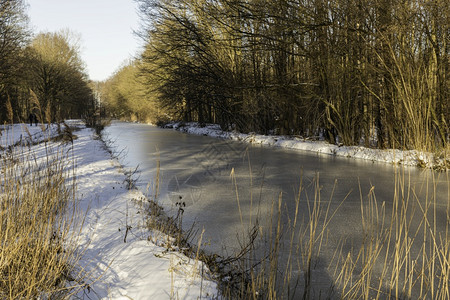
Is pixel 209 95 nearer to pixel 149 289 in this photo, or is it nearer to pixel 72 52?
pixel 149 289

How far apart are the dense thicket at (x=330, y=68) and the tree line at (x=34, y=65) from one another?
774 centimetres

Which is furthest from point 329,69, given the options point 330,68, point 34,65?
point 34,65

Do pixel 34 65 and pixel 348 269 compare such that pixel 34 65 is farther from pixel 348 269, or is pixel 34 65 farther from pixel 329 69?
pixel 348 269

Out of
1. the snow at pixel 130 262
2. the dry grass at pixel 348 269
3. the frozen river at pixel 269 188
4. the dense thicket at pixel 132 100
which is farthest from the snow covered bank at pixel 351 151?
the dense thicket at pixel 132 100

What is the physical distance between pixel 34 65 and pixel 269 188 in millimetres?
28360

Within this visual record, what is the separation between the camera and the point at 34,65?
2845 centimetres

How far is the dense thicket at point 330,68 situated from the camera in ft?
29.1

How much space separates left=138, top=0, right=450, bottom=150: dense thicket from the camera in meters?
8.88

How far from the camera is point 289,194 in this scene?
6.18 m

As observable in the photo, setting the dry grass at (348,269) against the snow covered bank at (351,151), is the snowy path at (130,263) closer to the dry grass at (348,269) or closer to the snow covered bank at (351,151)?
the dry grass at (348,269)

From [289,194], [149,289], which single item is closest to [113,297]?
[149,289]

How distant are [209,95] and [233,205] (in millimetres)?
14146

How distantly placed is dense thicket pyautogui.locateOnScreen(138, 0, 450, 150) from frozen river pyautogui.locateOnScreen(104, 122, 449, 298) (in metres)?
1.10

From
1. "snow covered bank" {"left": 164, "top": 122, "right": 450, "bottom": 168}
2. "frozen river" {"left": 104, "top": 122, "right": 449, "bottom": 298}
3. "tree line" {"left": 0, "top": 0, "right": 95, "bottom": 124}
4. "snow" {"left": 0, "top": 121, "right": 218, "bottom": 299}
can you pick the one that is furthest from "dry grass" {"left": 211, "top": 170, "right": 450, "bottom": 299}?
"tree line" {"left": 0, "top": 0, "right": 95, "bottom": 124}
